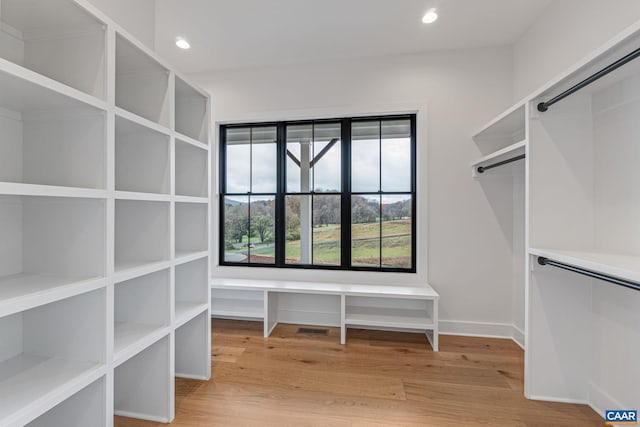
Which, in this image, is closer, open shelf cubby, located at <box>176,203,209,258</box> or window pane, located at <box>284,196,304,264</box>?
open shelf cubby, located at <box>176,203,209,258</box>

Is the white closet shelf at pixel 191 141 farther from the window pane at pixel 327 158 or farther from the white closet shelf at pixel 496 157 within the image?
the white closet shelf at pixel 496 157

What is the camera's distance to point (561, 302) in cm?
181

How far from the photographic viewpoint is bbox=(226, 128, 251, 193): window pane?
3387 millimetres

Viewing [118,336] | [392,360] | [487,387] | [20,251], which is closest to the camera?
[20,251]

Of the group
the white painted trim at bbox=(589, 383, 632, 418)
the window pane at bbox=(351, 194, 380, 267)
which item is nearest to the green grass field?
the window pane at bbox=(351, 194, 380, 267)

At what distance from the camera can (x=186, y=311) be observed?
1.84 m

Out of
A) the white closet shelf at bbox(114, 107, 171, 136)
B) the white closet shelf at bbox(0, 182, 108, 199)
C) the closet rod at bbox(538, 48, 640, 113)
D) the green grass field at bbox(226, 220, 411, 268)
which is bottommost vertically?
the green grass field at bbox(226, 220, 411, 268)

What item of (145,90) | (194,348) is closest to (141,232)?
(145,90)

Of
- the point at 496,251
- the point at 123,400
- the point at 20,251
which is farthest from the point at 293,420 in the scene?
the point at 496,251

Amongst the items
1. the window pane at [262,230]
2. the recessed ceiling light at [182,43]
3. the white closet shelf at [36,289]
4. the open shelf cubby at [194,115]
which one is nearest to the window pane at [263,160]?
the window pane at [262,230]

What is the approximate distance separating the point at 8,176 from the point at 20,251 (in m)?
0.33

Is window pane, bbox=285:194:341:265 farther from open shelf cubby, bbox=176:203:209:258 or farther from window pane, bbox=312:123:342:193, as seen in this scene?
open shelf cubby, bbox=176:203:209:258

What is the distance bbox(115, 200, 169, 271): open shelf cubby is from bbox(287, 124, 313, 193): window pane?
1769mm

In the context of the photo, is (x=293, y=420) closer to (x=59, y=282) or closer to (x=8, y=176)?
(x=59, y=282)
